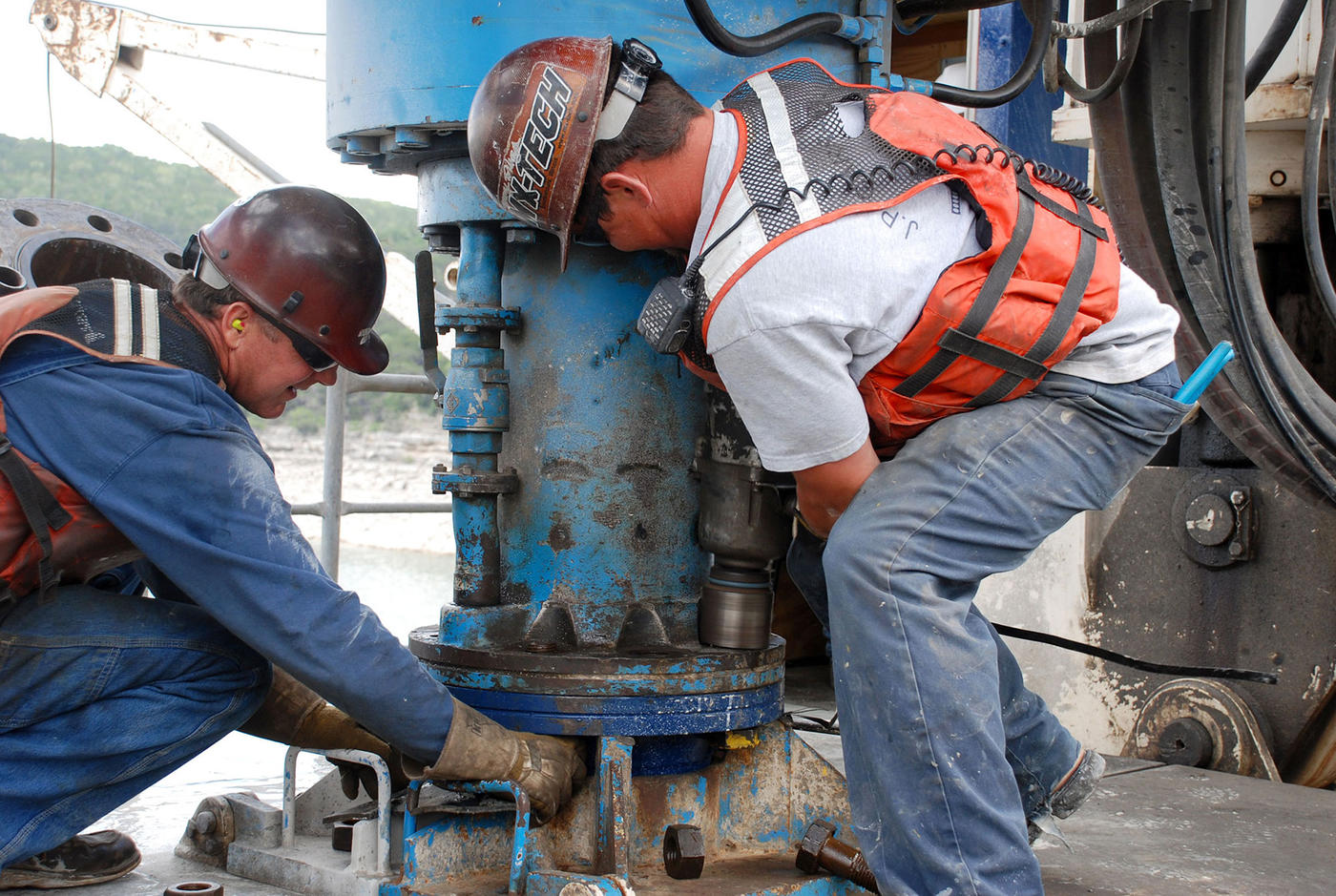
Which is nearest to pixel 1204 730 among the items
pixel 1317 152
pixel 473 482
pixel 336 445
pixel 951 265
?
pixel 1317 152

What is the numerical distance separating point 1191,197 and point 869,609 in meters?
1.39

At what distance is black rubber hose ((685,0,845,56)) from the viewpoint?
2.00 meters

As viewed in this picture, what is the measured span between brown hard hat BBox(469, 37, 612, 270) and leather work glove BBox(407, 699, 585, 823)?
79 cm

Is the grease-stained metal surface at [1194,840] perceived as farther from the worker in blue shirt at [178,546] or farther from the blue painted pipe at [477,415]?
the blue painted pipe at [477,415]

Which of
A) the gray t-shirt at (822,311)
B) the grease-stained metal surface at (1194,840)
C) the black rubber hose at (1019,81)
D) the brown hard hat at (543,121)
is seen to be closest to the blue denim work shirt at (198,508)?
the brown hard hat at (543,121)

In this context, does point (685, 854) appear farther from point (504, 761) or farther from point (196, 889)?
point (196, 889)

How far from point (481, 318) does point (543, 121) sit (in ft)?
1.55

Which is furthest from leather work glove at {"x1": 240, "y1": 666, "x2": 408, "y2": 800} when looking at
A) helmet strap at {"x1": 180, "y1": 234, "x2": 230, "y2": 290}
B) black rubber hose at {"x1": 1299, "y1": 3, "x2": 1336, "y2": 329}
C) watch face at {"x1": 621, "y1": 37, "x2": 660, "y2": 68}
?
black rubber hose at {"x1": 1299, "y1": 3, "x2": 1336, "y2": 329}

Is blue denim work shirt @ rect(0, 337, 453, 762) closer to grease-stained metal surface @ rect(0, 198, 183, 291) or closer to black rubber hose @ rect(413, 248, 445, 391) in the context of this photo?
black rubber hose @ rect(413, 248, 445, 391)

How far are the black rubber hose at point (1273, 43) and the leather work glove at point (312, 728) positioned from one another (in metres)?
2.15

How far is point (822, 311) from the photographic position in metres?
1.66

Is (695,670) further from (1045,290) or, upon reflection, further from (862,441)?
(1045,290)

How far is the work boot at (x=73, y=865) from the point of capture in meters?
2.24

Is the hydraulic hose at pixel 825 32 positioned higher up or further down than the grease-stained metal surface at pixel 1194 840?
higher up
